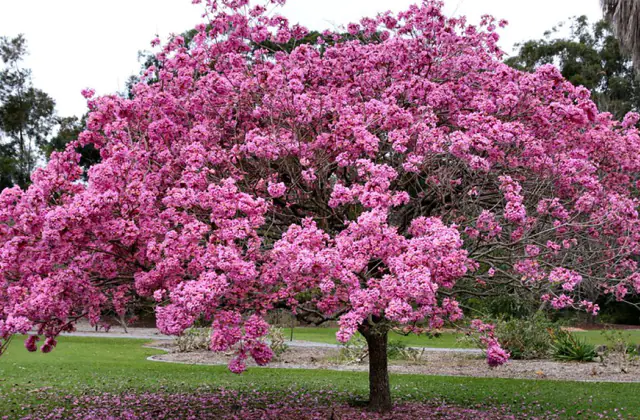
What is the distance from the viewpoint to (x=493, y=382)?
13.6 metres

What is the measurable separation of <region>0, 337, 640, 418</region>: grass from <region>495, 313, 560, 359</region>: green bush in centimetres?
514

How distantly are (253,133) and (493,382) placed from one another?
894 centimetres

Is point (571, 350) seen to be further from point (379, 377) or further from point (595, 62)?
point (595, 62)

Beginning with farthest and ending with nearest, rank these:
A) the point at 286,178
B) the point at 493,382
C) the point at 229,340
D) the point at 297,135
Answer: the point at 493,382 < the point at 286,178 < the point at 297,135 < the point at 229,340

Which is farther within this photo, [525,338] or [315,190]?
[525,338]

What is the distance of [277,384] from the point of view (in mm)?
13047

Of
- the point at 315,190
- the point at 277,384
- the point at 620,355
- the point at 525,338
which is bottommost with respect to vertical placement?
the point at 277,384

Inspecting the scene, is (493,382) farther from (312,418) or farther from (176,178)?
(176,178)

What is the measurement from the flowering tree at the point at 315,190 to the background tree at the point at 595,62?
26.7 m

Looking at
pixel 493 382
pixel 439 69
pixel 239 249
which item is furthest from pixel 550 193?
pixel 493 382

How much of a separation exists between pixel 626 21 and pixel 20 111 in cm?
3730

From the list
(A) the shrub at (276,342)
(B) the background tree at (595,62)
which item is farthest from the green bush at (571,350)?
(B) the background tree at (595,62)

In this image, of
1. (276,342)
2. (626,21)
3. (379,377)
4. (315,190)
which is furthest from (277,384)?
(626,21)

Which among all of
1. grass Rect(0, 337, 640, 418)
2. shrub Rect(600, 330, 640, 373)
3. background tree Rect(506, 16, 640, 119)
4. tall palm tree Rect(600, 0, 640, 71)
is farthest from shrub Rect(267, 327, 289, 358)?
background tree Rect(506, 16, 640, 119)
